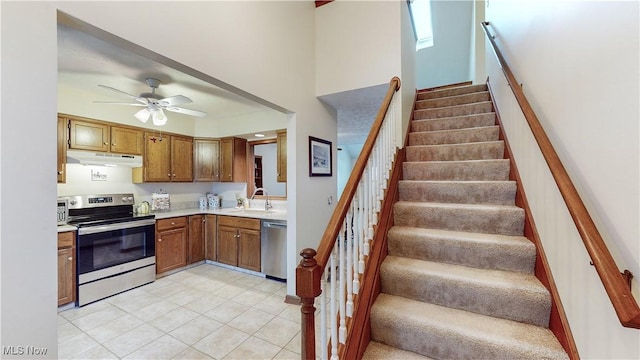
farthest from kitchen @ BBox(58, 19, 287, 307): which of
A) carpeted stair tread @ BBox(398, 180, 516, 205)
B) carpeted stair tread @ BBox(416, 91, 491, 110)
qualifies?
carpeted stair tread @ BBox(416, 91, 491, 110)

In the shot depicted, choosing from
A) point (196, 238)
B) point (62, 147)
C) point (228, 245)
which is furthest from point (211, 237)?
point (62, 147)

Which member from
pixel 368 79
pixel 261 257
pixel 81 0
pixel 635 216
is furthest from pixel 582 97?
A: pixel 261 257

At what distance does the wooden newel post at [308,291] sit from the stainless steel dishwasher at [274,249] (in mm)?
2399

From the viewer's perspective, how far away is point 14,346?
1058mm

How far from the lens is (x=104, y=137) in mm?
3316

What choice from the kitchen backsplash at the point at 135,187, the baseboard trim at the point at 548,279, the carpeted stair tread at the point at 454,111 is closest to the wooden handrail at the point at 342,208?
the baseboard trim at the point at 548,279

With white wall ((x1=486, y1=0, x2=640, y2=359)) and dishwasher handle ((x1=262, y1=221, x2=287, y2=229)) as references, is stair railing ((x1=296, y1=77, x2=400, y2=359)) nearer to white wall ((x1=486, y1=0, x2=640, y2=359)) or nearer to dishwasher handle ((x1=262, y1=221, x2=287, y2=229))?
white wall ((x1=486, y1=0, x2=640, y2=359))

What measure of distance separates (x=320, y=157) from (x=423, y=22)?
4486mm

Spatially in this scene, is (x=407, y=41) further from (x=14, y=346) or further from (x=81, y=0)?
(x=14, y=346)

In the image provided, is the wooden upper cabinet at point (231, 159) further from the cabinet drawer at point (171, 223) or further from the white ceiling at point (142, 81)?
the cabinet drawer at point (171, 223)

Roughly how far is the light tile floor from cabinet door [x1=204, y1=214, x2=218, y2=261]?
72 centimetres

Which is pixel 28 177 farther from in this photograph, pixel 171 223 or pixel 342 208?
pixel 171 223

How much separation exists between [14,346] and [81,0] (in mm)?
1627

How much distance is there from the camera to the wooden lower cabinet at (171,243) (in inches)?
140
